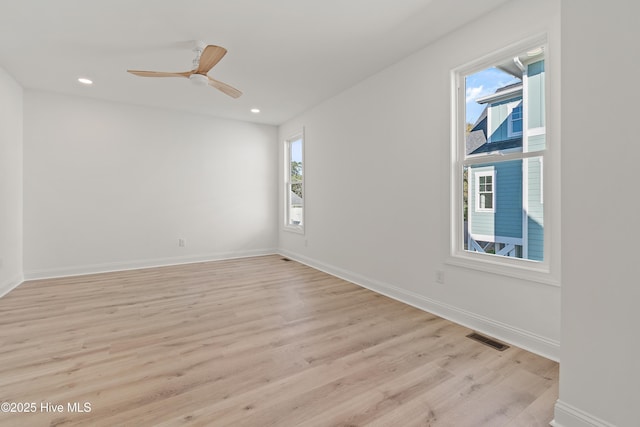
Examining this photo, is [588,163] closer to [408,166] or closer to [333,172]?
[408,166]

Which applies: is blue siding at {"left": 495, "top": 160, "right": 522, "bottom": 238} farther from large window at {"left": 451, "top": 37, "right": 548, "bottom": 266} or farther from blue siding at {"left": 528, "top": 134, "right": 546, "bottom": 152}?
blue siding at {"left": 528, "top": 134, "right": 546, "bottom": 152}

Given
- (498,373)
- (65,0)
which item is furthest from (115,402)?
(65,0)

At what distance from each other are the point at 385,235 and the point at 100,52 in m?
3.70

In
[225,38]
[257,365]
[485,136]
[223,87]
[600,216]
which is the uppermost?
[225,38]

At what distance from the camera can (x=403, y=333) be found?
247 cm

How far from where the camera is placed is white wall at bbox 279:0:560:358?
2.23 m

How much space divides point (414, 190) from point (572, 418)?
6.97 feet

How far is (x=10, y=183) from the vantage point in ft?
12.4

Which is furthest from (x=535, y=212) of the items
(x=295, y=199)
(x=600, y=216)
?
(x=295, y=199)

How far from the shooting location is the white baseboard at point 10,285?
3.50 metres

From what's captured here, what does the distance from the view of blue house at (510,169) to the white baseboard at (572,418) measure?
3.54 ft

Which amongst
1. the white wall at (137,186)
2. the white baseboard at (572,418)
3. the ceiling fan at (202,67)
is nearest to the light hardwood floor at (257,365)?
the white baseboard at (572,418)

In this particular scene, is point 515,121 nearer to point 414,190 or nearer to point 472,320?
point 414,190

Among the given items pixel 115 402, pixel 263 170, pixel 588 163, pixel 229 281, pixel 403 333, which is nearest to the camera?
pixel 588 163
